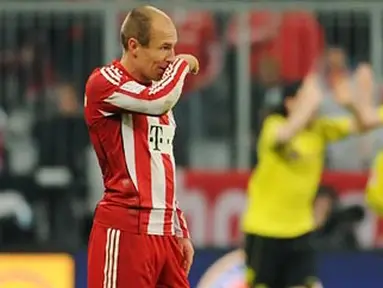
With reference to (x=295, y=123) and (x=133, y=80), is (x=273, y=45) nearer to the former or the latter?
(x=295, y=123)

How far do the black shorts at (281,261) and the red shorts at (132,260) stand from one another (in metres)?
3.47

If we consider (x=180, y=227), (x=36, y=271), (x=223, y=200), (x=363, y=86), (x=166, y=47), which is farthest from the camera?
(x=223, y=200)

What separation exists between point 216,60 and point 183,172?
3.39 ft

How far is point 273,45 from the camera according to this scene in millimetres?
12695

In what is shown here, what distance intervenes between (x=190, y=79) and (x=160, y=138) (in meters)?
6.27

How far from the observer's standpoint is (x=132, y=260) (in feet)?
21.1

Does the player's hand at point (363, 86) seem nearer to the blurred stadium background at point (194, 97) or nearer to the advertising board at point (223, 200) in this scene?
the blurred stadium background at point (194, 97)

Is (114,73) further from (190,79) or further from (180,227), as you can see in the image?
(190,79)

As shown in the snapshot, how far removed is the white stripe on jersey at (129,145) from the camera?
643 cm

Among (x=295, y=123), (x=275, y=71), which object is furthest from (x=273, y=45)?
(x=295, y=123)

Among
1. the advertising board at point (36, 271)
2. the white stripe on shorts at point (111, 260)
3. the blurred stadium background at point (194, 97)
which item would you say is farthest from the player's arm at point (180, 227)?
the blurred stadium background at point (194, 97)

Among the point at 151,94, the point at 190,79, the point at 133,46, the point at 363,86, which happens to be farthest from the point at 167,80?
the point at 190,79

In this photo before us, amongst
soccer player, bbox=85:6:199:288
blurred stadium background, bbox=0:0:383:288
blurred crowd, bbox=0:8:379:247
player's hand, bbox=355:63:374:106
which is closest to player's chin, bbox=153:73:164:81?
soccer player, bbox=85:6:199:288

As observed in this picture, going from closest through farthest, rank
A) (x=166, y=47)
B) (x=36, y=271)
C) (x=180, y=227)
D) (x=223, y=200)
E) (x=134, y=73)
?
(x=166, y=47)
(x=134, y=73)
(x=180, y=227)
(x=36, y=271)
(x=223, y=200)
